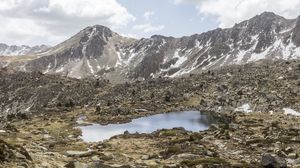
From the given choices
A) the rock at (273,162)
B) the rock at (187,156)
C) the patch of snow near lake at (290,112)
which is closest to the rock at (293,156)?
the rock at (273,162)

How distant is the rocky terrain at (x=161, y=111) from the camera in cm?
4000

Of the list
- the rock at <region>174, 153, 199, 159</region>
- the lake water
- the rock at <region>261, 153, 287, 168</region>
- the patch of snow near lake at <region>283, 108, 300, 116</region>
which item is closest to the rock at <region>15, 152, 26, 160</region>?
the rock at <region>174, 153, 199, 159</region>

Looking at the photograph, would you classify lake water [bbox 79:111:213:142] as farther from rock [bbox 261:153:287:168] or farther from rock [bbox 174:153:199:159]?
rock [bbox 261:153:287:168]

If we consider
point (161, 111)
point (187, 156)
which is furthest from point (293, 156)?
point (161, 111)

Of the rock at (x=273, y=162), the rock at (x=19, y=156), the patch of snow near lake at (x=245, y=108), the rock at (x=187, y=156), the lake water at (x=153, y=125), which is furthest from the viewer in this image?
the patch of snow near lake at (x=245, y=108)

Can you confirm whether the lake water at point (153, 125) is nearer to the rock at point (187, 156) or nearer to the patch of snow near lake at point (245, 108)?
the patch of snow near lake at point (245, 108)

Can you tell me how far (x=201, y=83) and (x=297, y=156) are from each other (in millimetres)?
95552

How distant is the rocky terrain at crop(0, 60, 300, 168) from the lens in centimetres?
4000

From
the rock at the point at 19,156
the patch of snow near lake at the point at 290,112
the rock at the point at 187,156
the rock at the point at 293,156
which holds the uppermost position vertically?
the patch of snow near lake at the point at 290,112

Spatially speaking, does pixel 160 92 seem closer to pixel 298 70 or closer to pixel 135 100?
pixel 135 100

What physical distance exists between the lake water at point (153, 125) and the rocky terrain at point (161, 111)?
2795mm

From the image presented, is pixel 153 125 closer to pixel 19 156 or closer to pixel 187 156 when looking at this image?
pixel 187 156

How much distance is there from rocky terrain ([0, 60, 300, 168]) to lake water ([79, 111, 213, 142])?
2.79m

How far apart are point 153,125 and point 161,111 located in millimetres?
18729
